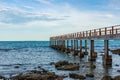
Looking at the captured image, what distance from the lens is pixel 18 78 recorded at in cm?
2773

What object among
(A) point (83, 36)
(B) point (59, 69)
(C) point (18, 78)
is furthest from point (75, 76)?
(A) point (83, 36)

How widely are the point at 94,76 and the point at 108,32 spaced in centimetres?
936

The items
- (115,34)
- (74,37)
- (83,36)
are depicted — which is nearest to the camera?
(115,34)

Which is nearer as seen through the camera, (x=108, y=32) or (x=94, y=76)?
(x=94, y=76)

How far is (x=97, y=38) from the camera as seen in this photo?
141 feet

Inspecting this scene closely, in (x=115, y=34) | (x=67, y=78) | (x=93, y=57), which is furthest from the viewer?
(x=93, y=57)

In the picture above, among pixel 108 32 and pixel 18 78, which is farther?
pixel 108 32

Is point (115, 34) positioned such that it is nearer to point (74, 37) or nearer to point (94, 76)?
point (94, 76)

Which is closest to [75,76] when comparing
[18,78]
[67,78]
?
[67,78]

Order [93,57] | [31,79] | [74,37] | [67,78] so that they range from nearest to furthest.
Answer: [31,79], [67,78], [93,57], [74,37]

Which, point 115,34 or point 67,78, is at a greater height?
point 115,34

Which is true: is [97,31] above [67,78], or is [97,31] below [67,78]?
above

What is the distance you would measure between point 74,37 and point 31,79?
3622 centimetres

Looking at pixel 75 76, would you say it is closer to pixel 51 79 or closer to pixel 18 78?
pixel 51 79
